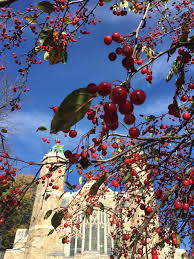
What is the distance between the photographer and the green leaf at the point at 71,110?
0.63 m

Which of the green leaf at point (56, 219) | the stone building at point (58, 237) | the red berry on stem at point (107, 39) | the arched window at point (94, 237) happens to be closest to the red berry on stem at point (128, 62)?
the red berry on stem at point (107, 39)

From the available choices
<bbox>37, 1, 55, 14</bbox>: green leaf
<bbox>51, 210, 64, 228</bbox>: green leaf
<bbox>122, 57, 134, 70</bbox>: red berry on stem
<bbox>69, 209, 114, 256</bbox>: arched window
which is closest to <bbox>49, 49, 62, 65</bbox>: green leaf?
<bbox>37, 1, 55, 14</bbox>: green leaf

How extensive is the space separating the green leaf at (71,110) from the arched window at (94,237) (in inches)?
516

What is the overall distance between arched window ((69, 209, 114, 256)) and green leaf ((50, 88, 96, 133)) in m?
13.1

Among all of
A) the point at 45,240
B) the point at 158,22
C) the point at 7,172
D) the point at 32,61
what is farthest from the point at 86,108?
the point at 45,240

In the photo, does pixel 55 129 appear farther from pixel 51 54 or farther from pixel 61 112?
pixel 51 54

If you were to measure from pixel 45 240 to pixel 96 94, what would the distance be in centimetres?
1227

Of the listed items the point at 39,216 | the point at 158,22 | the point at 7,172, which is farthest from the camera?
the point at 39,216

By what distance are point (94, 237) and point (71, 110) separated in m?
14.8

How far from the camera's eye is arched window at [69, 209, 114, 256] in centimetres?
1265

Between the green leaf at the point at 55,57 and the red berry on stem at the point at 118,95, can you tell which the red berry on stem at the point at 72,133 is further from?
the green leaf at the point at 55,57

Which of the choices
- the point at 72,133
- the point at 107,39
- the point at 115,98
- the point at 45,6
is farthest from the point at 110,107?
the point at 45,6

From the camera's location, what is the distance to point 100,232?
43.6ft

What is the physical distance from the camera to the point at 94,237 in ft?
43.0
